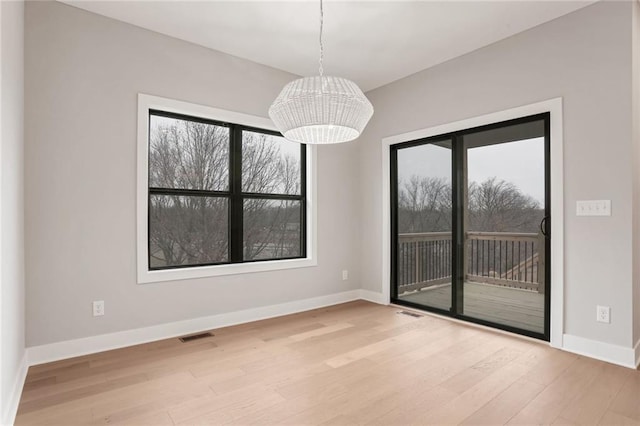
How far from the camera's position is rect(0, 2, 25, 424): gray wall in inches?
69.9

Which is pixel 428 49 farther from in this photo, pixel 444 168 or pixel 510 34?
pixel 444 168

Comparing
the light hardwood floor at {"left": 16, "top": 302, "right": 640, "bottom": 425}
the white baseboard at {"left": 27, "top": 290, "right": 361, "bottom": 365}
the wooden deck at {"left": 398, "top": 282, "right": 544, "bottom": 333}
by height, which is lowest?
the light hardwood floor at {"left": 16, "top": 302, "right": 640, "bottom": 425}

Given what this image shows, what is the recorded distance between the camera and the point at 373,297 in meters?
4.63

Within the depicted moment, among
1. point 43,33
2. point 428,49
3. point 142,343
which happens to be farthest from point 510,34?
point 142,343

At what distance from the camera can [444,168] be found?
3.94 metres

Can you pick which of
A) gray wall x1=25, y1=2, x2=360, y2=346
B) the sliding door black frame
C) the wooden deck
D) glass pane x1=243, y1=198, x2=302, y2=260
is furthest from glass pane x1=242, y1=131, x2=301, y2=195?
the wooden deck

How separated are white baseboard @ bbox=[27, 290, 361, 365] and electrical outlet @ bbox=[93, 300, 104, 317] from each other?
177 millimetres

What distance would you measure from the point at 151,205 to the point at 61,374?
1465 millimetres

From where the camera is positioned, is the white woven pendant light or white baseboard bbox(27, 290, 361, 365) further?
white baseboard bbox(27, 290, 361, 365)

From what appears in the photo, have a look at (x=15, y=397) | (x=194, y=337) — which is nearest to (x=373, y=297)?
(x=194, y=337)

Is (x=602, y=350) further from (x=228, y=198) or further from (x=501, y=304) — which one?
(x=228, y=198)

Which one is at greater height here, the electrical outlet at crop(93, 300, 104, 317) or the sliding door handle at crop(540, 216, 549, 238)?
the sliding door handle at crop(540, 216, 549, 238)

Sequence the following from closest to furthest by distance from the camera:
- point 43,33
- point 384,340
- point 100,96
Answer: point 43,33
point 100,96
point 384,340

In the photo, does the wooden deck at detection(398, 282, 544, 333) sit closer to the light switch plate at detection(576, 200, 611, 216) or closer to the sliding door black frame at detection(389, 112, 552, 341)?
the sliding door black frame at detection(389, 112, 552, 341)
